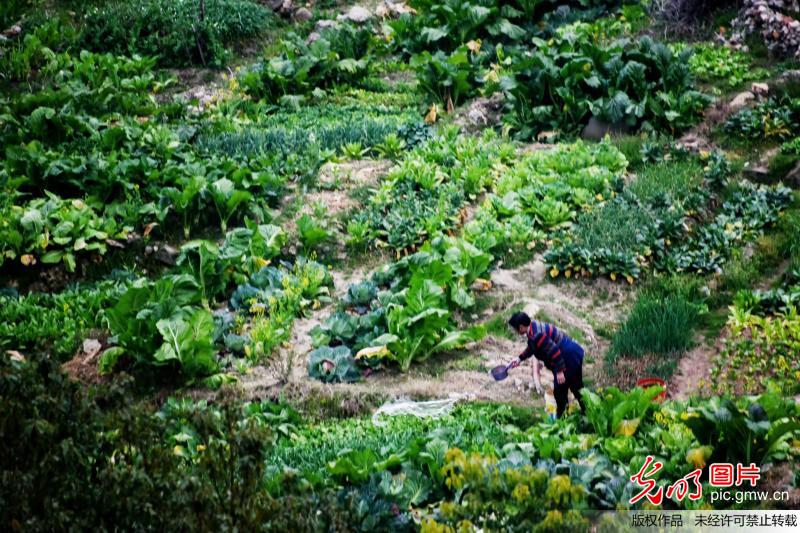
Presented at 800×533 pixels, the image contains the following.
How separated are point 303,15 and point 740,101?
30.0 ft

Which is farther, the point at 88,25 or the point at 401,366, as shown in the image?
the point at 88,25

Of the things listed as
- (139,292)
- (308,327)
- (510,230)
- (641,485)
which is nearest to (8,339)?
(139,292)

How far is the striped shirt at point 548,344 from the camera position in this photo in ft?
28.7

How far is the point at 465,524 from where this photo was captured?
17.6 ft

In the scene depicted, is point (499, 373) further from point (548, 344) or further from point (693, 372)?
point (693, 372)

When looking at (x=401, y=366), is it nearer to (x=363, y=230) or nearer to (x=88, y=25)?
(x=363, y=230)

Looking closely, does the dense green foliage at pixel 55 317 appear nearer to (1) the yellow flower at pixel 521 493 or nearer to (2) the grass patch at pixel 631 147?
(1) the yellow flower at pixel 521 493

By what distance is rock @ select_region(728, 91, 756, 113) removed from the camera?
48.3ft

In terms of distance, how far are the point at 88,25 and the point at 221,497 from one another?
1555cm

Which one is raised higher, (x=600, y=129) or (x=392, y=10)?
(x=392, y=10)

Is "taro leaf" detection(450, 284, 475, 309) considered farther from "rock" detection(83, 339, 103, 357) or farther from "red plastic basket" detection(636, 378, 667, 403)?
"rock" detection(83, 339, 103, 357)

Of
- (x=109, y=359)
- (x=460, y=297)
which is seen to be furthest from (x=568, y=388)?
(x=109, y=359)

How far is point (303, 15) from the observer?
1998cm

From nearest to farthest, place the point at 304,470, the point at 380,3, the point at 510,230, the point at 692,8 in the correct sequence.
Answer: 1. the point at 304,470
2. the point at 510,230
3. the point at 692,8
4. the point at 380,3
